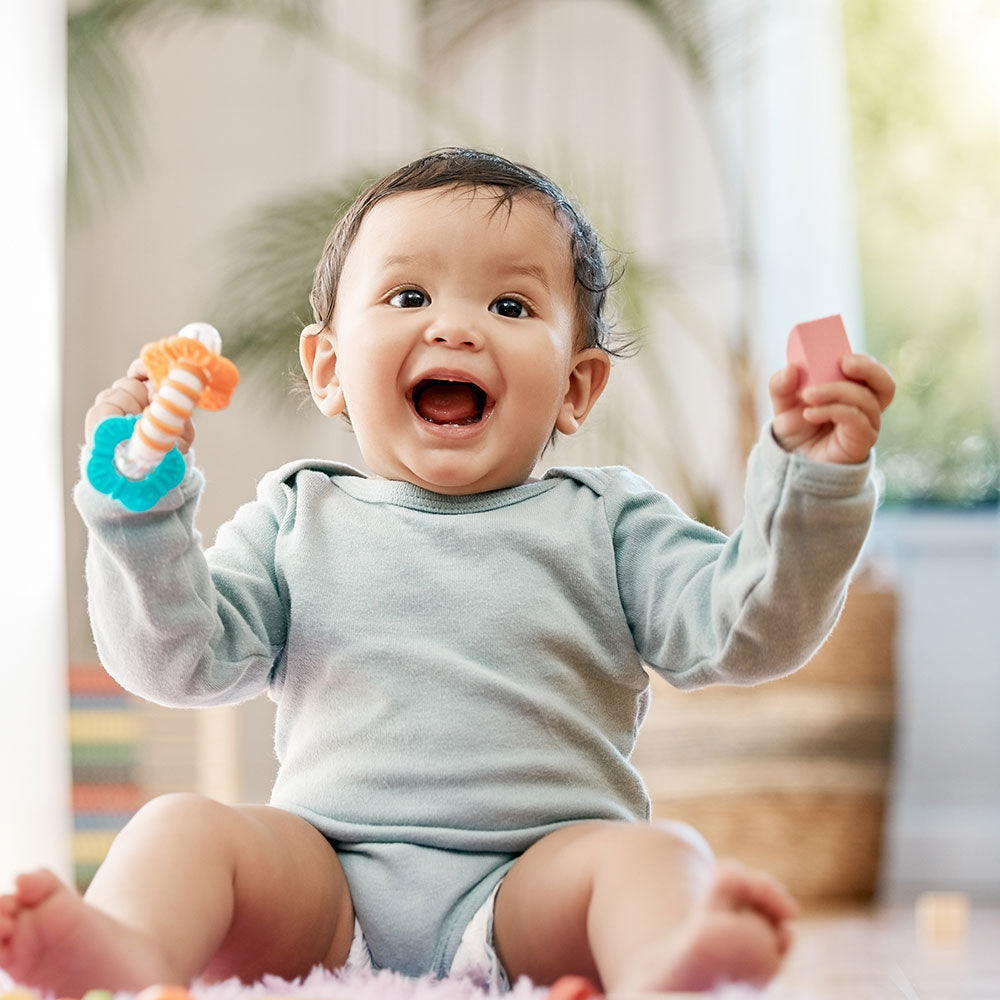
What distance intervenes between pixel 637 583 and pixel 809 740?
138cm

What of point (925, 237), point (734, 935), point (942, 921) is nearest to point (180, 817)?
point (734, 935)

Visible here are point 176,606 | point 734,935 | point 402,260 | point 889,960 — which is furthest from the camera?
point 889,960

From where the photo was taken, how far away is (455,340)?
93 centimetres

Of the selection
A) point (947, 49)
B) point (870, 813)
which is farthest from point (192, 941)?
point (947, 49)

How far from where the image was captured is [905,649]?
2.73 meters

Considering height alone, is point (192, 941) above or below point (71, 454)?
below

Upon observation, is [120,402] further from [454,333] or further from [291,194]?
[291,194]

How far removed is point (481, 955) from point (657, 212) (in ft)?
6.69

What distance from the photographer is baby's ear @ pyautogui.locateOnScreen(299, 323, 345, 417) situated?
1.04 meters

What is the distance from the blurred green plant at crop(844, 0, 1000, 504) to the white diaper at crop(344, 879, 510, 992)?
6.94 feet

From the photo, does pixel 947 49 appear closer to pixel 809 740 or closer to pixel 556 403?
pixel 809 740

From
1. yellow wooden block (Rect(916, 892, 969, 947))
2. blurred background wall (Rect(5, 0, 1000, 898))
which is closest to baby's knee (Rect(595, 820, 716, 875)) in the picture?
yellow wooden block (Rect(916, 892, 969, 947))

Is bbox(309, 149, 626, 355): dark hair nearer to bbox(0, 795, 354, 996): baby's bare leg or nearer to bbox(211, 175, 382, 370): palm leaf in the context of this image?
bbox(0, 795, 354, 996): baby's bare leg

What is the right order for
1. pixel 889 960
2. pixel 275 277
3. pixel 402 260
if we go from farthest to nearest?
pixel 275 277, pixel 889 960, pixel 402 260
